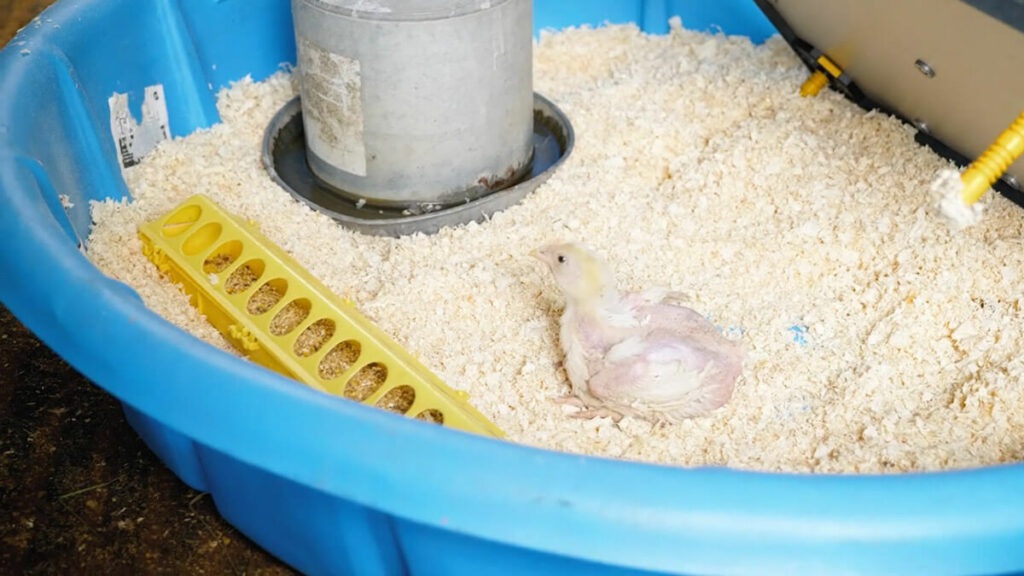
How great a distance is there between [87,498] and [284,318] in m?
0.34

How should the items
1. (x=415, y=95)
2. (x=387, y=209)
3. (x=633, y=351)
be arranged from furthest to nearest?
(x=387, y=209) → (x=415, y=95) → (x=633, y=351)

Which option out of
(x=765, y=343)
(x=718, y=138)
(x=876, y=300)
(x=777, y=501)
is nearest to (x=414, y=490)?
(x=777, y=501)

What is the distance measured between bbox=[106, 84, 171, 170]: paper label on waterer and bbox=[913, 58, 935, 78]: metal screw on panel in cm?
119

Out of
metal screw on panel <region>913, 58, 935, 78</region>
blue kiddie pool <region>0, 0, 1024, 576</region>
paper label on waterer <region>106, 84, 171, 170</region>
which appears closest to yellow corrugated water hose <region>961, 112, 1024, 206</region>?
blue kiddie pool <region>0, 0, 1024, 576</region>

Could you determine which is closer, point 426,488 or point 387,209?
point 426,488

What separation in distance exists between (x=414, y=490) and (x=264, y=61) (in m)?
1.26

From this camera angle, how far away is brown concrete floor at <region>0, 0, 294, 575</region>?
4.13ft

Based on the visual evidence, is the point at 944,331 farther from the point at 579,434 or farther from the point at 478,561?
the point at 478,561

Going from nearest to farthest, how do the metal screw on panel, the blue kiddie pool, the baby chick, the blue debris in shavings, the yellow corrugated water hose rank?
the blue kiddie pool
the yellow corrugated water hose
the baby chick
the blue debris in shavings
the metal screw on panel

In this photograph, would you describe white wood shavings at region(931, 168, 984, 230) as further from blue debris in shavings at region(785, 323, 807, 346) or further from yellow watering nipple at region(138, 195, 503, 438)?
yellow watering nipple at region(138, 195, 503, 438)

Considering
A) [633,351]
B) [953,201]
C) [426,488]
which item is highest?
[953,201]

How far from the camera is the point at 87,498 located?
1.33 metres

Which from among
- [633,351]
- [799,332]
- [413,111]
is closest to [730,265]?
[799,332]

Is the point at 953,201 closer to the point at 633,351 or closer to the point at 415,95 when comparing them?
the point at 633,351
